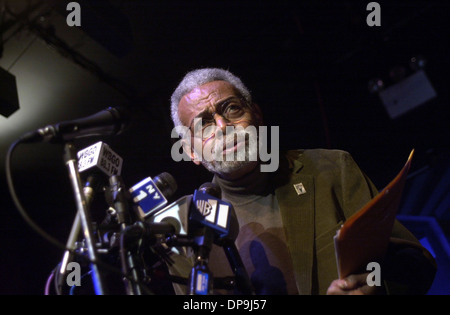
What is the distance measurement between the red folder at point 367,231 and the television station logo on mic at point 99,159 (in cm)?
103

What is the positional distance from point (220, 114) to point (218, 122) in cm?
9

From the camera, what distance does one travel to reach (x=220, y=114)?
2420mm

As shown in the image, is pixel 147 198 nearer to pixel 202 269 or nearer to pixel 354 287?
pixel 202 269

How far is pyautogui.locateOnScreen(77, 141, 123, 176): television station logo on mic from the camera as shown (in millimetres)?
1508

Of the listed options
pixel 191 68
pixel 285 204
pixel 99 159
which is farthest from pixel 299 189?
pixel 191 68

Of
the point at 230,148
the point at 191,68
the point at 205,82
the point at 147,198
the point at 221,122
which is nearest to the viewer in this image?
the point at 147,198

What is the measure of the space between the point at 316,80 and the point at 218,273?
3.36m

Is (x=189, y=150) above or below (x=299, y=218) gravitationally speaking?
above

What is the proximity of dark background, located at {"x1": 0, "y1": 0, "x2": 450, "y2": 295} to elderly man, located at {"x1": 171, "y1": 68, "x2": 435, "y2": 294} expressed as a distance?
1.88 meters

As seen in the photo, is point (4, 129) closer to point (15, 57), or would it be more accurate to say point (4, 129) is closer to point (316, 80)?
point (15, 57)

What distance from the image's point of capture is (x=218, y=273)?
1.99m

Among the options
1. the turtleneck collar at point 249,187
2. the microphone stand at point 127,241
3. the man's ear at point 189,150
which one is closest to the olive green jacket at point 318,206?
the turtleneck collar at point 249,187

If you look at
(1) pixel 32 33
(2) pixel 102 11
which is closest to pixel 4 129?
(1) pixel 32 33

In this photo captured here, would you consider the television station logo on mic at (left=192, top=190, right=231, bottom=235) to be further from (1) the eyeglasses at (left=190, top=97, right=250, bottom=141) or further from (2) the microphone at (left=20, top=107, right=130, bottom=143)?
(1) the eyeglasses at (left=190, top=97, right=250, bottom=141)
